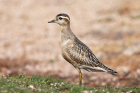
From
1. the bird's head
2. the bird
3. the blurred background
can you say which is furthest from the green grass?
the bird's head

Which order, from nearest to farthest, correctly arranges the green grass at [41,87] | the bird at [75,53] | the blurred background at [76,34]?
the green grass at [41,87] < the bird at [75,53] < the blurred background at [76,34]

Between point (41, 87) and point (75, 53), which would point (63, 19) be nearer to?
point (75, 53)

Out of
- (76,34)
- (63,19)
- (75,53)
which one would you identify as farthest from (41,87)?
(76,34)

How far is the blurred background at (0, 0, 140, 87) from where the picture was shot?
22.3m

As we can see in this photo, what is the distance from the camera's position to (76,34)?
113ft

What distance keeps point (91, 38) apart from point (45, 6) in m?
19.2

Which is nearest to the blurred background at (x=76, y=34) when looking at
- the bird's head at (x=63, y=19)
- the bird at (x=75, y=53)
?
the bird at (x=75, y=53)

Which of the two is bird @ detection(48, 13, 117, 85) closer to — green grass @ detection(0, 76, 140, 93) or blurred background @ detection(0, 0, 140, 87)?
green grass @ detection(0, 76, 140, 93)

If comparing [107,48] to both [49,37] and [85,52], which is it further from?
[85,52]

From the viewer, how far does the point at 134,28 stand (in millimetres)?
31188

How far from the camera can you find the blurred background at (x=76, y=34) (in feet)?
73.2

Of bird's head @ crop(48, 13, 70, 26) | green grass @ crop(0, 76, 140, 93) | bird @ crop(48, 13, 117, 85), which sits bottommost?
green grass @ crop(0, 76, 140, 93)

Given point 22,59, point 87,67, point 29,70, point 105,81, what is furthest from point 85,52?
point 22,59

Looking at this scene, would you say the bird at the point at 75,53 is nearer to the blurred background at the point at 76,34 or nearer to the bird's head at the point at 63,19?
the bird's head at the point at 63,19
